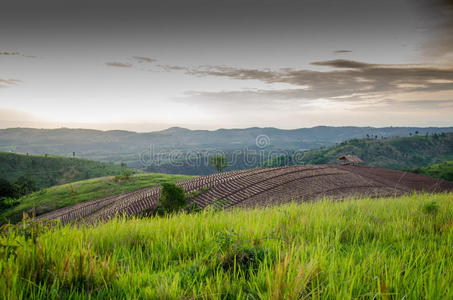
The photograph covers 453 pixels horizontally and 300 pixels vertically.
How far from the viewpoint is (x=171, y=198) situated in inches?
546

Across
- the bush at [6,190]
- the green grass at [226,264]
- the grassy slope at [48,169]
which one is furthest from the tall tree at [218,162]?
the grassy slope at [48,169]

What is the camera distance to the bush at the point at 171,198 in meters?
13.7

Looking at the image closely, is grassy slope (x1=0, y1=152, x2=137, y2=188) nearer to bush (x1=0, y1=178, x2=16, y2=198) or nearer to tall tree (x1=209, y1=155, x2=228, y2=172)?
bush (x1=0, y1=178, x2=16, y2=198)

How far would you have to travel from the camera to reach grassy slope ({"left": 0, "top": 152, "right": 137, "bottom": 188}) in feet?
408

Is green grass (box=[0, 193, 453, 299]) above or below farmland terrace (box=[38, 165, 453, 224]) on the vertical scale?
above

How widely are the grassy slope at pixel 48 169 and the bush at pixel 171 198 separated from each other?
129 m

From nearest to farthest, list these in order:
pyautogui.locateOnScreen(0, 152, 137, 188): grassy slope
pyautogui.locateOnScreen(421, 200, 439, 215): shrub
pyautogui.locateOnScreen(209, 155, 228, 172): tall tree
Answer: pyautogui.locateOnScreen(421, 200, 439, 215): shrub
pyautogui.locateOnScreen(209, 155, 228, 172): tall tree
pyautogui.locateOnScreen(0, 152, 137, 188): grassy slope

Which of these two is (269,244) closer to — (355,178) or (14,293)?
(14,293)

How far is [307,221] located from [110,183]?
6875 cm

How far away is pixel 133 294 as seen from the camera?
1.88m

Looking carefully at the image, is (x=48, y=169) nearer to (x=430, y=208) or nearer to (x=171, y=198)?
(x=171, y=198)

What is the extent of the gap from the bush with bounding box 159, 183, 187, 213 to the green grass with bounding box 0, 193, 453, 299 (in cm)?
1033

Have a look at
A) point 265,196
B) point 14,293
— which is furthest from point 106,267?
point 265,196

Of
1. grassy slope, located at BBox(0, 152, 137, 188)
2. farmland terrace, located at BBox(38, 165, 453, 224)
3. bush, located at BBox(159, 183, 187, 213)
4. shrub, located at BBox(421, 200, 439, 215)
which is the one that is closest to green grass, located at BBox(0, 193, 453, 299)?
shrub, located at BBox(421, 200, 439, 215)
